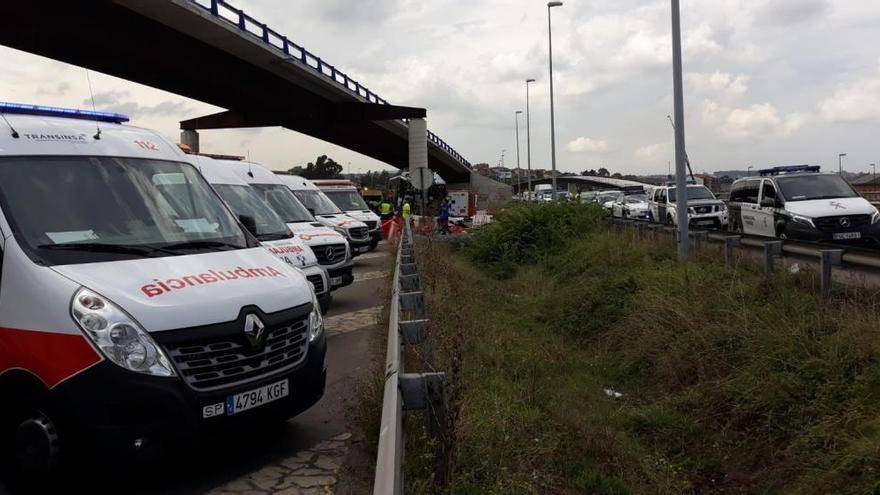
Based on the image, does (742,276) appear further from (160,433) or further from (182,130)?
(182,130)

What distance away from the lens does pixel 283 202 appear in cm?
1212

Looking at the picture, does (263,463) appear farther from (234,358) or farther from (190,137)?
(190,137)

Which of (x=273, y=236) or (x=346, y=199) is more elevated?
(x=346, y=199)

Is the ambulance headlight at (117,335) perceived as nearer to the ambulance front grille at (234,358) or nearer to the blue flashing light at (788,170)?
the ambulance front grille at (234,358)

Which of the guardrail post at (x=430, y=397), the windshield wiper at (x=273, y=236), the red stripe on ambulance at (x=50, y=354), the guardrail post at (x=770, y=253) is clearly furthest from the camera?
the windshield wiper at (x=273, y=236)

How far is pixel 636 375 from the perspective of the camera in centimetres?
678

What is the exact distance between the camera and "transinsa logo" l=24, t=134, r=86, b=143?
188 inches

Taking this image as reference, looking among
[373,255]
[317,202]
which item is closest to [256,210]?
[317,202]

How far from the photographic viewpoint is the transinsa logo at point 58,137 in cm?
477

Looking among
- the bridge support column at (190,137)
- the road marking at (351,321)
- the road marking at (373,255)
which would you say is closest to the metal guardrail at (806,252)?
the road marking at (351,321)

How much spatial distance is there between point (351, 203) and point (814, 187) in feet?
41.0

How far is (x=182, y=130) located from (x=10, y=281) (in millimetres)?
45632

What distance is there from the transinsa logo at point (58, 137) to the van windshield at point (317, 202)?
1197cm

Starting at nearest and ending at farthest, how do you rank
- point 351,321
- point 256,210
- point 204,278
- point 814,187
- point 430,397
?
point 430,397 → point 204,278 → point 256,210 → point 351,321 → point 814,187
